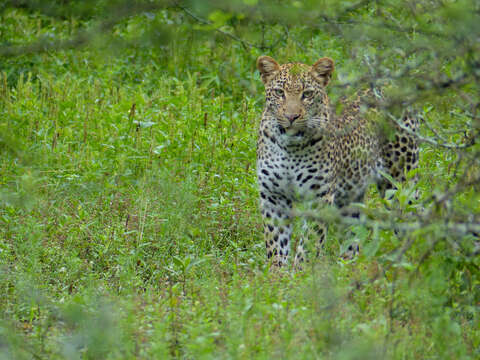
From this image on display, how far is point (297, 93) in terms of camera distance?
263 inches

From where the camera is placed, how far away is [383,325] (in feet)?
13.9

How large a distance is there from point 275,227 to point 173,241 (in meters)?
0.87

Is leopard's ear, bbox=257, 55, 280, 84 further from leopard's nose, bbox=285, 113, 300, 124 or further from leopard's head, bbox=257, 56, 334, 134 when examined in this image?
leopard's nose, bbox=285, 113, 300, 124

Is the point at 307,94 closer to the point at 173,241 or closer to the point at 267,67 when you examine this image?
the point at 267,67

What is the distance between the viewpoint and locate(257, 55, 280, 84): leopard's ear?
22.7ft

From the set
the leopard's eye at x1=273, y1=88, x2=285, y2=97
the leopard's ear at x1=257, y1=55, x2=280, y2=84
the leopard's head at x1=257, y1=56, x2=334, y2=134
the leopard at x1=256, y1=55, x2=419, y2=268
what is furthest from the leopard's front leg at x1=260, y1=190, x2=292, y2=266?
the leopard's ear at x1=257, y1=55, x2=280, y2=84

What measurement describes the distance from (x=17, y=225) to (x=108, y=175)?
1275 mm

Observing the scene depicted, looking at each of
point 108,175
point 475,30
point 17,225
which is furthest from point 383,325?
point 108,175

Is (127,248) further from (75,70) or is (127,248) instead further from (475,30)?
(75,70)

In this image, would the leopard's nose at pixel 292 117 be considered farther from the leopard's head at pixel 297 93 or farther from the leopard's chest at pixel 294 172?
the leopard's chest at pixel 294 172

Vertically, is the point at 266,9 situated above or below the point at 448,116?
above

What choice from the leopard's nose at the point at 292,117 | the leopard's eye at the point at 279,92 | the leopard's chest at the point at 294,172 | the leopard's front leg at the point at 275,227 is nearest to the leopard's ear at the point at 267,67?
the leopard's eye at the point at 279,92

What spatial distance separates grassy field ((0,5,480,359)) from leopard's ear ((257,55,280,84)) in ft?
2.16

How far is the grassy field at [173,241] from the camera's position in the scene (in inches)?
160
